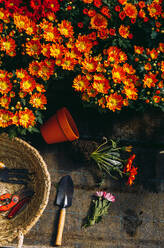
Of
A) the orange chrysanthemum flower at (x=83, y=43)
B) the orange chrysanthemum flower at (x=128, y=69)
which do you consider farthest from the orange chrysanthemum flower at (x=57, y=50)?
the orange chrysanthemum flower at (x=128, y=69)

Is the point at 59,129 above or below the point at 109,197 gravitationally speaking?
above

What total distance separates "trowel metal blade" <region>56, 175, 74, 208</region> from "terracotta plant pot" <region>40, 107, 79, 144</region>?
1.24 ft

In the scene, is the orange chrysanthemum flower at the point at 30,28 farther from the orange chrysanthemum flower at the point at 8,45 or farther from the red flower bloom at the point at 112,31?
the red flower bloom at the point at 112,31

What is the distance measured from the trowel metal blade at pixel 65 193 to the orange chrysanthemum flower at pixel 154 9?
4.91ft

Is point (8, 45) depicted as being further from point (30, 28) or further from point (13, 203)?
point (13, 203)

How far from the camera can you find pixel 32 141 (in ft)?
8.31

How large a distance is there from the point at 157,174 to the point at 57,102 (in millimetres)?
1132

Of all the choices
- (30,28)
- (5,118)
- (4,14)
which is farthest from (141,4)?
(5,118)

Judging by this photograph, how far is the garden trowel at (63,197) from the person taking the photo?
2.44 m

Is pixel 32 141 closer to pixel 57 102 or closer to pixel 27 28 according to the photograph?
pixel 57 102

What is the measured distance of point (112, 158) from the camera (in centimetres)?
256

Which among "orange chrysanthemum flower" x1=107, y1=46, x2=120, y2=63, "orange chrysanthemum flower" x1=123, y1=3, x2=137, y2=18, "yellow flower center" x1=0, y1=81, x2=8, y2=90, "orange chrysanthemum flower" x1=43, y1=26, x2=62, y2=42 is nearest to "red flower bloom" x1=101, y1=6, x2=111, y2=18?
"orange chrysanthemum flower" x1=123, y1=3, x2=137, y2=18

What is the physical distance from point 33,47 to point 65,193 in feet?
4.17

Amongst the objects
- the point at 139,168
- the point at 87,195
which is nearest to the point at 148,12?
the point at 139,168
